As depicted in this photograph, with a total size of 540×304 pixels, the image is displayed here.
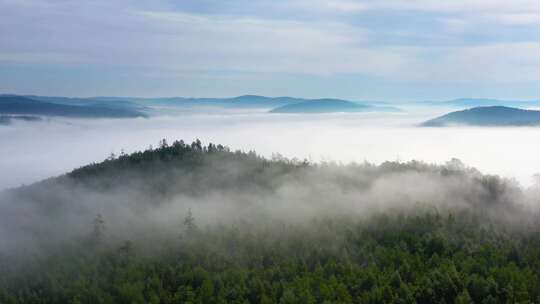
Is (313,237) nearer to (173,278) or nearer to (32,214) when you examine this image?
(173,278)

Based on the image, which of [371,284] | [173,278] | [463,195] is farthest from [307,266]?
[463,195]

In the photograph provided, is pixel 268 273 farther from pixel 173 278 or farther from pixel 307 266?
pixel 173 278

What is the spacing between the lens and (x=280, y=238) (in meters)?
118

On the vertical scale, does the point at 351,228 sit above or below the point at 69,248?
above

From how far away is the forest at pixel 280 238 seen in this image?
8656 centimetres

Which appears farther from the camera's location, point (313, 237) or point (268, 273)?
point (313, 237)

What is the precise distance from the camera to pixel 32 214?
18488 centimetres

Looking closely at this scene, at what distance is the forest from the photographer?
86.6 metres

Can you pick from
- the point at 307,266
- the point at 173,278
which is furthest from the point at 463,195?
the point at 173,278

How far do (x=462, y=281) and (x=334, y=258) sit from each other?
25.9 m

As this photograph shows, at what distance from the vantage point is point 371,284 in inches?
3435

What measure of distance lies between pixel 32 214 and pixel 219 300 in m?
125

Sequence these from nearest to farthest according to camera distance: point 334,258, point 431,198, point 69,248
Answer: point 334,258
point 69,248
point 431,198

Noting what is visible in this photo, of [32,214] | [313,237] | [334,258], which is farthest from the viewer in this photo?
[32,214]
